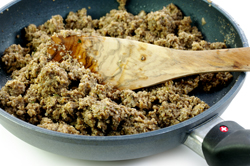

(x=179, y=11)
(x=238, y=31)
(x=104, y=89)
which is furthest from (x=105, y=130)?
(x=179, y=11)

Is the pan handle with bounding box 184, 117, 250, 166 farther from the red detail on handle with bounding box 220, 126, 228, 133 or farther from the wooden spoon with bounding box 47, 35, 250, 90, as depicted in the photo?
the wooden spoon with bounding box 47, 35, 250, 90

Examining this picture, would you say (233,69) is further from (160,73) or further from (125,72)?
(125,72)

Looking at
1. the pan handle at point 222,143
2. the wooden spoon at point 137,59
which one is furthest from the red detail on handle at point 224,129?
the wooden spoon at point 137,59

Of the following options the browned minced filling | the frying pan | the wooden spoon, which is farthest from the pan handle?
the wooden spoon

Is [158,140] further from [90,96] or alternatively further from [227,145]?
[90,96]

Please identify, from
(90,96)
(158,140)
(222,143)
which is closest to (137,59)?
(90,96)

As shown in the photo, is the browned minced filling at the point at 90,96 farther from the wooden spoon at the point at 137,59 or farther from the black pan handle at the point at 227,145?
the black pan handle at the point at 227,145

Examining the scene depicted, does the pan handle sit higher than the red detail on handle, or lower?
lower

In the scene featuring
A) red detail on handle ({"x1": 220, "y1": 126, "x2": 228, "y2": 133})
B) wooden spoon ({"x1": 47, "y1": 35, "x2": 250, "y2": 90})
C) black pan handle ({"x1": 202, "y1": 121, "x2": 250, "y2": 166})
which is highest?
wooden spoon ({"x1": 47, "y1": 35, "x2": 250, "y2": 90})
